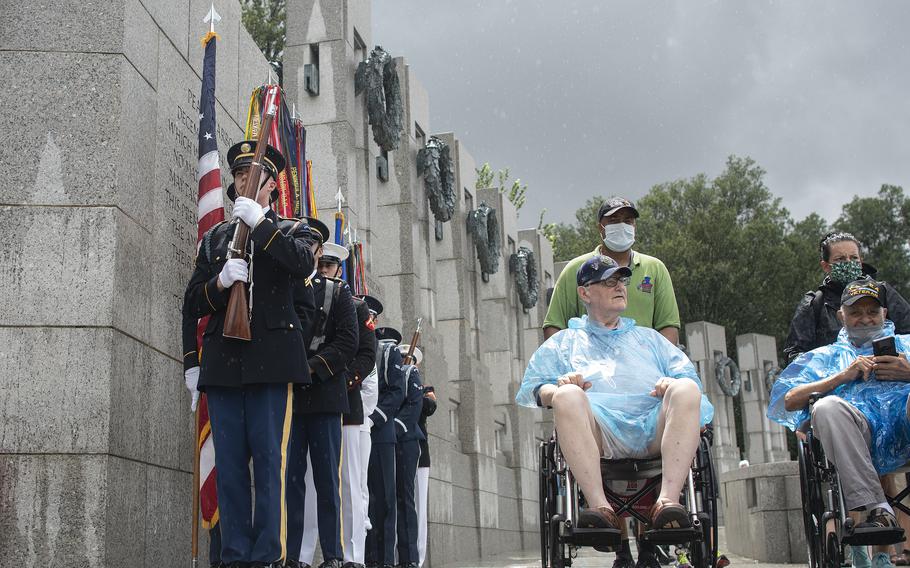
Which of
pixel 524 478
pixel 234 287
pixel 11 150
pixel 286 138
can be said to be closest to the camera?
pixel 234 287

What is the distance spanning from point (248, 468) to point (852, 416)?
2.93m

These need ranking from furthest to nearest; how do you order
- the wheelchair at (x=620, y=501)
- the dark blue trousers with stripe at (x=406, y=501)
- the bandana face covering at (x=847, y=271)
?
the dark blue trousers with stripe at (x=406, y=501), the bandana face covering at (x=847, y=271), the wheelchair at (x=620, y=501)

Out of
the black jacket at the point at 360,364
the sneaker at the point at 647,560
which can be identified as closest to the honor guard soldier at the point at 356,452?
the black jacket at the point at 360,364

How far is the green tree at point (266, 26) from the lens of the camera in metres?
28.4

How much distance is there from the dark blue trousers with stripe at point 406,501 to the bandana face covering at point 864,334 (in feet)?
13.8

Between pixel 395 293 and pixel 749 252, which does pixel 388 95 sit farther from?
pixel 749 252

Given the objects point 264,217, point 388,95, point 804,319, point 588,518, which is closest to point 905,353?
point 804,319

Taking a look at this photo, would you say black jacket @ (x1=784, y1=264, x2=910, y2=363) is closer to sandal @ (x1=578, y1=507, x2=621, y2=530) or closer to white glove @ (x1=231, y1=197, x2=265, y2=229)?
sandal @ (x1=578, y1=507, x2=621, y2=530)

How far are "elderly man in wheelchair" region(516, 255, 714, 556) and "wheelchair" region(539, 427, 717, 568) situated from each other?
0.06 m

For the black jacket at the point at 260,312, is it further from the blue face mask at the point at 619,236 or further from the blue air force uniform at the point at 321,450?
the blue face mask at the point at 619,236

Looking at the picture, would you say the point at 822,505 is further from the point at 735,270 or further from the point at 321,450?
the point at 735,270

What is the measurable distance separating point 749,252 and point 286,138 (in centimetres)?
3857

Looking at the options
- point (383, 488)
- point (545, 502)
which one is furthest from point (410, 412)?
point (545, 502)

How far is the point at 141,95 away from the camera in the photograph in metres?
5.94
